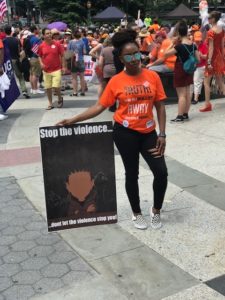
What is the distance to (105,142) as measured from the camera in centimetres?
396

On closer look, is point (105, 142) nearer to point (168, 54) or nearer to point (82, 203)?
point (82, 203)

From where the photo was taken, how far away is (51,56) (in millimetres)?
10086

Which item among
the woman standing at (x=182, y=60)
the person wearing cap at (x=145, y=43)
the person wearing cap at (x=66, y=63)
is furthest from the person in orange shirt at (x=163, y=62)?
the person wearing cap at (x=145, y=43)

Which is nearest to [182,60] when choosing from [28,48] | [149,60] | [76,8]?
[149,60]

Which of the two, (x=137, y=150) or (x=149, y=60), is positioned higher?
(x=137, y=150)

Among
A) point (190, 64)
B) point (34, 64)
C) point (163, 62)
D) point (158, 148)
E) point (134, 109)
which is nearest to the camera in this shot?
point (134, 109)

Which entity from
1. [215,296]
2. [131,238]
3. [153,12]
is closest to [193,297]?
[215,296]

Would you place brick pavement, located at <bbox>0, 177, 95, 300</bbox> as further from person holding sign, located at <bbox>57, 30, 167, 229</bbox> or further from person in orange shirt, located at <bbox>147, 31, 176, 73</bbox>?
person in orange shirt, located at <bbox>147, 31, 176, 73</bbox>

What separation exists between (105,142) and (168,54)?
466 cm

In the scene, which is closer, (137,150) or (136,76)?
(136,76)

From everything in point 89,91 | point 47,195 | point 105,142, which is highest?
point 105,142

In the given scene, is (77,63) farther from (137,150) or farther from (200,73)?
(137,150)

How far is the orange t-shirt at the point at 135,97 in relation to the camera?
153 inches

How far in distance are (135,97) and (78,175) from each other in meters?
0.80
